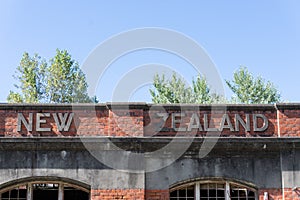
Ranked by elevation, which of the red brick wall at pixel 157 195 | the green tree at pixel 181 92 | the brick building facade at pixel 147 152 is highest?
the green tree at pixel 181 92

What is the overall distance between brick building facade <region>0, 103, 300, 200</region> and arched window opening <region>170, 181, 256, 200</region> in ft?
0.09

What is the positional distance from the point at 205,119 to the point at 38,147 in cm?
468

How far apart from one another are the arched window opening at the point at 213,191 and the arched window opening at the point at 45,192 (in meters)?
2.63

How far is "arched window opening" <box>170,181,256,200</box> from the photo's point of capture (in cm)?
1192

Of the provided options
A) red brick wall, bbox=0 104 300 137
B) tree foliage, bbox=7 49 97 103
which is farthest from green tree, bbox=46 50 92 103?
red brick wall, bbox=0 104 300 137

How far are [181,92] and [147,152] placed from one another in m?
22.0

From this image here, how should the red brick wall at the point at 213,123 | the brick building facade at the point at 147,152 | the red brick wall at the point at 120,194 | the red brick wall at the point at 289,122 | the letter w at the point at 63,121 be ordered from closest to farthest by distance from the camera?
the red brick wall at the point at 120,194, the brick building facade at the point at 147,152, the letter w at the point at 63,121, the red brick wall at the point at 213,123, the red brick wall at the point at 289,122

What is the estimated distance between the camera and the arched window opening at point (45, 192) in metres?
11.7

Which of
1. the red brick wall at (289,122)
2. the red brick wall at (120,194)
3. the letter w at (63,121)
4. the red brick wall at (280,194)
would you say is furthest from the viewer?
the red brick wall at (289,122)

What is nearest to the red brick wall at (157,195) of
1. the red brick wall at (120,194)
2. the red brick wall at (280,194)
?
the red brick wall at (120,194)

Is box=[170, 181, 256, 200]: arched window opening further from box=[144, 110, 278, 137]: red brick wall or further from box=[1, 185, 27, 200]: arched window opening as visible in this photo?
box=[1, 185, 27, 200]: arched window opening

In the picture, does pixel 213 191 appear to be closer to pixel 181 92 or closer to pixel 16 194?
pixel 16 194

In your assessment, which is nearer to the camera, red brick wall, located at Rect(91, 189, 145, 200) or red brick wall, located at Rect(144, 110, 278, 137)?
red brick wall, located at Rect(91, 189, 145, 200)

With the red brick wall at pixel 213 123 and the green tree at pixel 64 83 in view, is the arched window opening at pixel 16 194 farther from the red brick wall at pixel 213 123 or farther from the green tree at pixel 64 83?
the green tree at pixel 64 83
